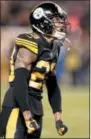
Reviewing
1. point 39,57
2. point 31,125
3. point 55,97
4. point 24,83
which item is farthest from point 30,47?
point 55,97

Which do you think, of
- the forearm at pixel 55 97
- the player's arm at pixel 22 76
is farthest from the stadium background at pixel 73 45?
the player's arm at pixel 22 76

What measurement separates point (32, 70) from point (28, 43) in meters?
0.23

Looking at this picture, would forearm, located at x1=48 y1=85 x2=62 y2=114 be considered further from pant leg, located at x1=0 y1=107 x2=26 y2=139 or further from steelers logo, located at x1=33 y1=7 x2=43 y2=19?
steelers logo, located at x1=33 y1=7 x2=43 y2=19

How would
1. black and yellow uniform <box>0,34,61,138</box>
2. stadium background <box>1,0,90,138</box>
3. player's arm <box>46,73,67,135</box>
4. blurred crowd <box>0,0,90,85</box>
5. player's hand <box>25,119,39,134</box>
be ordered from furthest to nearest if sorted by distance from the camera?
blurred crowd <box>0,0,90,85</box>
stadium background <box>1,0,90,138</box>
player's arm <box>46,73,67,135</box>
black and yellow uniform <box>0,34,61,138</box>
player's hand <box>25,119,39,134</box>

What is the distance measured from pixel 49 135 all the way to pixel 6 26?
998cm

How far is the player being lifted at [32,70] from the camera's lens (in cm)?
479

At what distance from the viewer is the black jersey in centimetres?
482

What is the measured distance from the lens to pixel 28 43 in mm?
4781

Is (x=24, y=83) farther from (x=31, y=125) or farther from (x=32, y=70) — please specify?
(x=31, y=125)

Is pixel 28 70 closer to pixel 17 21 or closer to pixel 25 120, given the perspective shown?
pixel 25 120

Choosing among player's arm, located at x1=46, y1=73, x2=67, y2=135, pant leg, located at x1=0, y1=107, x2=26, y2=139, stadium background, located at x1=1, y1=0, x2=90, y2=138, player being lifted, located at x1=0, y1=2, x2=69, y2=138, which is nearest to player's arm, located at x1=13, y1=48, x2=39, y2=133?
player being lifted, located at x1=0, y1=2, x2=69, y2=138

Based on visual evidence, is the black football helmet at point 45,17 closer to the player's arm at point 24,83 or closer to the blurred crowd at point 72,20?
the player's arm at point 24,83

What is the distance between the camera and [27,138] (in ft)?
16.4

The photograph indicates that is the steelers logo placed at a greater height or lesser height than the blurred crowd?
greater
